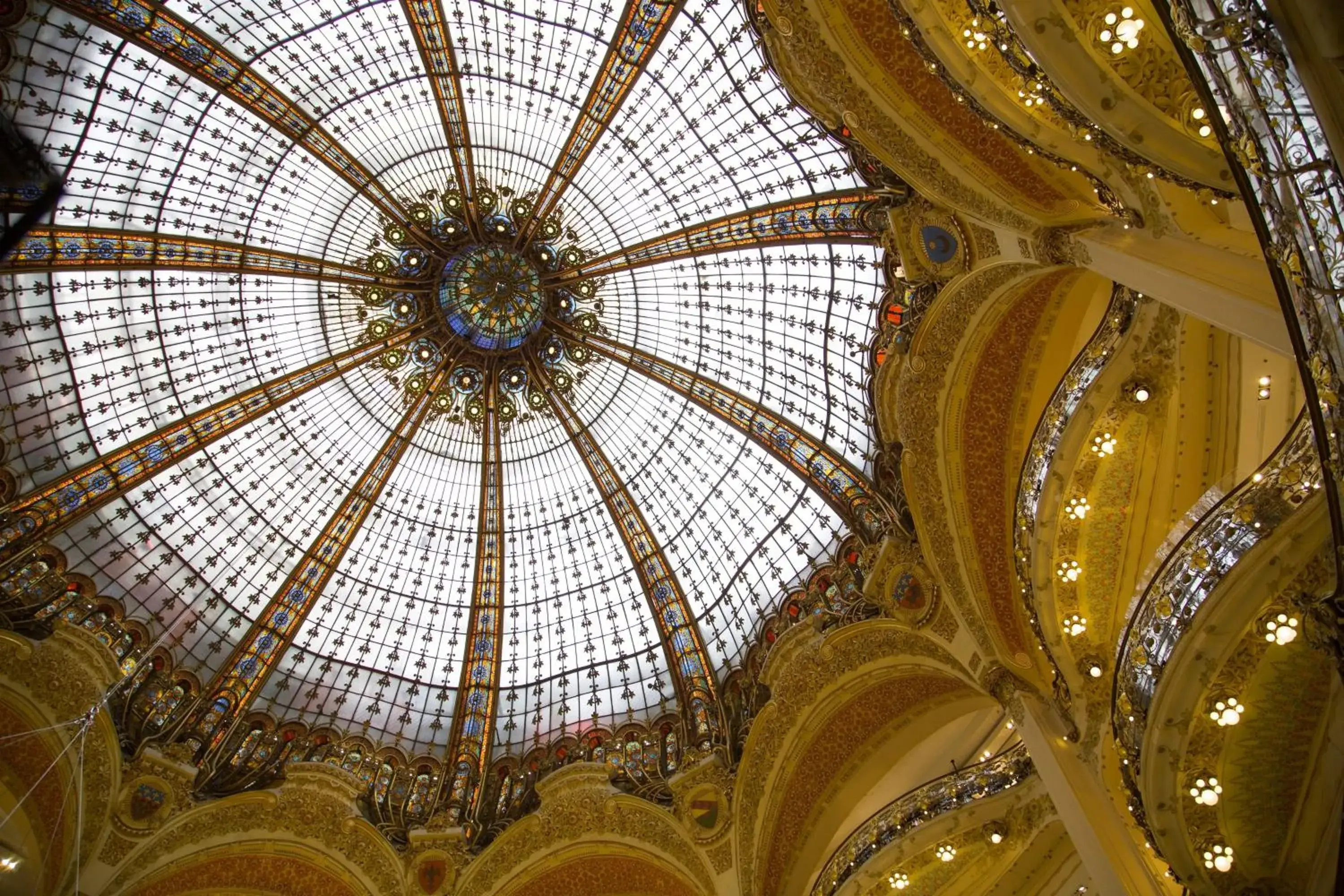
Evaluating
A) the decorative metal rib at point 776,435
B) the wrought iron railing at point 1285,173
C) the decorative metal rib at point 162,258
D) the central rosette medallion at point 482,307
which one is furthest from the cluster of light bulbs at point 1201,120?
the decorative metal rib at point 162,258

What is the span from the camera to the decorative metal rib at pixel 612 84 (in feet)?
51.1

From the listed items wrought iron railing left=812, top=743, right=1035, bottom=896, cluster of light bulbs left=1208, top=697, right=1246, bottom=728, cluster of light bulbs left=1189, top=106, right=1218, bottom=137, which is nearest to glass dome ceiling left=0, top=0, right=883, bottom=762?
wrought iron railing left=812, top=743, right=1035, bottom=896

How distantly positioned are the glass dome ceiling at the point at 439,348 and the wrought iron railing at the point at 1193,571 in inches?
282

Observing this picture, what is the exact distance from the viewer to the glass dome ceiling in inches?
626

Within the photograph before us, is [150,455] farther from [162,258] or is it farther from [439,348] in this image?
[439,348]

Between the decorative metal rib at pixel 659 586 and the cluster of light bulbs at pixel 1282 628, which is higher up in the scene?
the decorative metal rib at pixel 659 586

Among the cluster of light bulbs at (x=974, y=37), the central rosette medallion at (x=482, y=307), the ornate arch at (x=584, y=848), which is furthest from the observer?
the central rosette medallion at (x=482, y=307)

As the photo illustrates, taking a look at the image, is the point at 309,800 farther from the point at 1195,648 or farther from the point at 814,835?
the point at 1195,648

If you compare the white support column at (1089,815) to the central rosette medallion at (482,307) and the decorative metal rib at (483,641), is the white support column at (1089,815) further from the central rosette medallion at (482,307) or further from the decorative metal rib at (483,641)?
the central rosette medallion at (482,307)

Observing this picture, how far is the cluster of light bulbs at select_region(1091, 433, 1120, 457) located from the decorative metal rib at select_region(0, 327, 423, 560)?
15188 mm

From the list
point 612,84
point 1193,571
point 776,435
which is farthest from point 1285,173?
point 612,84

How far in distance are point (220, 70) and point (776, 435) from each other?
44.1ft

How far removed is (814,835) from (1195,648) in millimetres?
10464

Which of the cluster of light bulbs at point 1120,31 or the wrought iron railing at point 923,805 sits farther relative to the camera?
the wrought iron railing at point 923,805
